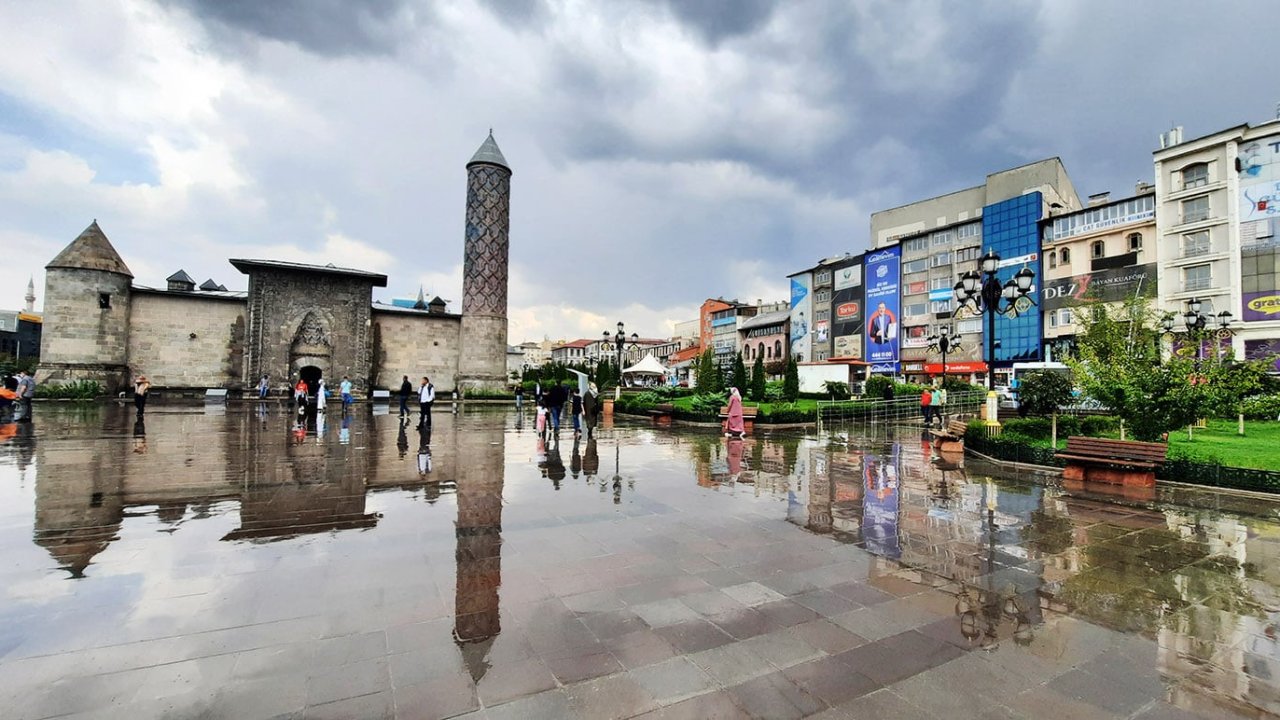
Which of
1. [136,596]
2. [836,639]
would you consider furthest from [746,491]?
[136,596]

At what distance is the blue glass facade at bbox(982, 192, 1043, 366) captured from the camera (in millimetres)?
41875

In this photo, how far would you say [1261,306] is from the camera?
3147 centimetres

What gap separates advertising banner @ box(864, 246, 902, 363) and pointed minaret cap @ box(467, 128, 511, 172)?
36.6 m

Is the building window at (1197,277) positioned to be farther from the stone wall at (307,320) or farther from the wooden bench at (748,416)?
the stone wall at (307,320)

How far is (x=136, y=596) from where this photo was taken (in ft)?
12.9

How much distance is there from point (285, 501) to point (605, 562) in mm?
4413

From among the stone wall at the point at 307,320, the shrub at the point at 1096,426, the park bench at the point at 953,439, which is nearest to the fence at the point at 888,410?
the park bench at the point at 953,439

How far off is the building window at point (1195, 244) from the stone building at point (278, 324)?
136 feet

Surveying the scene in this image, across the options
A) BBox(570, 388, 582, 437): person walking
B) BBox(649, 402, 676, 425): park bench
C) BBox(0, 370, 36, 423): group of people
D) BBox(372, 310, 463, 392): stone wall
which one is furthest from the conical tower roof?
BBox(649, 402, 676, 425): park bench

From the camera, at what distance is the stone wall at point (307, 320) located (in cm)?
3102

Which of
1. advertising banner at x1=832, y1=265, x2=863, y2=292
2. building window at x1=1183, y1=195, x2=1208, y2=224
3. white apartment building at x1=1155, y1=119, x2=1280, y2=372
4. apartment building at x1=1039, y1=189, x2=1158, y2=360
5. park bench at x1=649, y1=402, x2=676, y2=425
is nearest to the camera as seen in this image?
park bench at x1=649, y1=402, x2=676, y2=425

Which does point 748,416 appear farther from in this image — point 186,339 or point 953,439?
point 186,339

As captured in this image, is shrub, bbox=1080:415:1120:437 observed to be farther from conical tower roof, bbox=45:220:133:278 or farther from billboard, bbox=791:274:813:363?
billboard, bbox=791:274:813:363

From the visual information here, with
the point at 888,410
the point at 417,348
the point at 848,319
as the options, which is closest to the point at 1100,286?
the point at 848,319
